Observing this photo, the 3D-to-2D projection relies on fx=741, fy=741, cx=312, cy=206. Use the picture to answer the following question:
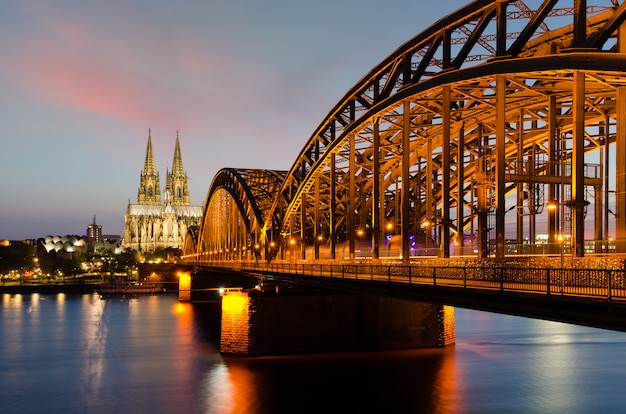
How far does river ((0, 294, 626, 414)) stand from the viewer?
1597 inches

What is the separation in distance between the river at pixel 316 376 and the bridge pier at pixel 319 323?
1.10 metres

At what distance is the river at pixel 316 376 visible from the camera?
40562 millimetres

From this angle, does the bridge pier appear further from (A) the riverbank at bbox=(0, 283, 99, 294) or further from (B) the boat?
(A) the riverbank at bbox=(0, 283, 99, 294)

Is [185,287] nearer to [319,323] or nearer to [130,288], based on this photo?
[130,288]

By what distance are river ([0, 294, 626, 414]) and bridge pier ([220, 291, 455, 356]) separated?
110cm

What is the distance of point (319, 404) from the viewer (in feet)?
133

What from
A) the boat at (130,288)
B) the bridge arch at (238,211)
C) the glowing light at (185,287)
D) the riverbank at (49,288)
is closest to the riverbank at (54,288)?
the riverbank at (49,288)

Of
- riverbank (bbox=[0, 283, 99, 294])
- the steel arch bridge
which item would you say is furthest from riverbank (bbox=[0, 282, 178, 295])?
the steel arch bridge

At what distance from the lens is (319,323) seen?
5291 cm

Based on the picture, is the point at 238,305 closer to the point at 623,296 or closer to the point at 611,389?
the point at 611,389

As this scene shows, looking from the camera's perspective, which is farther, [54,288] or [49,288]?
[54,288]

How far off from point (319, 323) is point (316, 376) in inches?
298

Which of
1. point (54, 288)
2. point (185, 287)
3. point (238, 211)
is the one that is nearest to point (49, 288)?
point (54, 288)

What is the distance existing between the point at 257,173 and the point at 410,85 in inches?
2633
